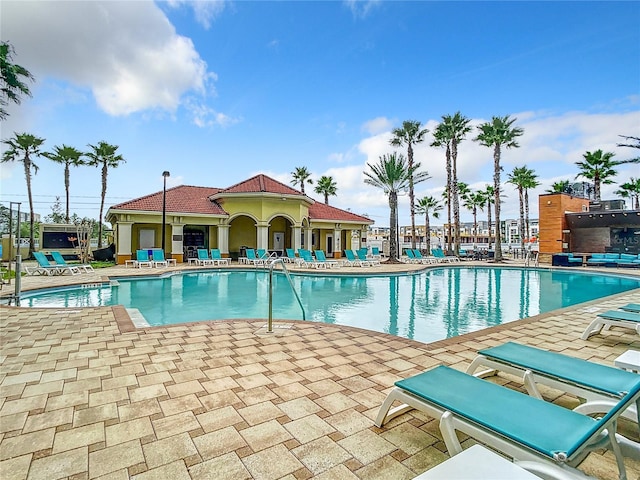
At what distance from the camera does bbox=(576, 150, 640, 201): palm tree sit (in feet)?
82.7

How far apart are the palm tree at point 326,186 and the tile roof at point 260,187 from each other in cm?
1090

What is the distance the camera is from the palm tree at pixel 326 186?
35.0m

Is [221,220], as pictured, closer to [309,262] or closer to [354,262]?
[309,262]

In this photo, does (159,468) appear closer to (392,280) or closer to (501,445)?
(501,445)

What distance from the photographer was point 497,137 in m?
23.5

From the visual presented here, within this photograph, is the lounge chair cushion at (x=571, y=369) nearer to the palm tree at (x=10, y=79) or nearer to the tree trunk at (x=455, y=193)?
the palm tree at (x=10, y=79)

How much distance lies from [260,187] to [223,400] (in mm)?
20062

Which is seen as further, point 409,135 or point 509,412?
point 409,135

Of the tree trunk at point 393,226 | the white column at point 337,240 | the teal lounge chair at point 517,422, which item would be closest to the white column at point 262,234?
the white column at point 337,240

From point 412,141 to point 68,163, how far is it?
92.9 feet

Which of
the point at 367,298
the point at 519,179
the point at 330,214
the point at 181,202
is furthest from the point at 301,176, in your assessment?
the point at 367,298

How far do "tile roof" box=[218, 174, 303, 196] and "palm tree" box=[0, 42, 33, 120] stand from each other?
10.8 metres

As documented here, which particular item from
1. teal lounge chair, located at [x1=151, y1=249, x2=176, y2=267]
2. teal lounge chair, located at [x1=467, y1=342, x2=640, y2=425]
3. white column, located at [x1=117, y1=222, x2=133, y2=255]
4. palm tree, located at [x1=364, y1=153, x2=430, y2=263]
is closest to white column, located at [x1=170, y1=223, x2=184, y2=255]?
teal lounge chair, located at [x1=151, y1=249, x2=176, y2=267]

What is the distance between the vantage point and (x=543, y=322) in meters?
6.24
